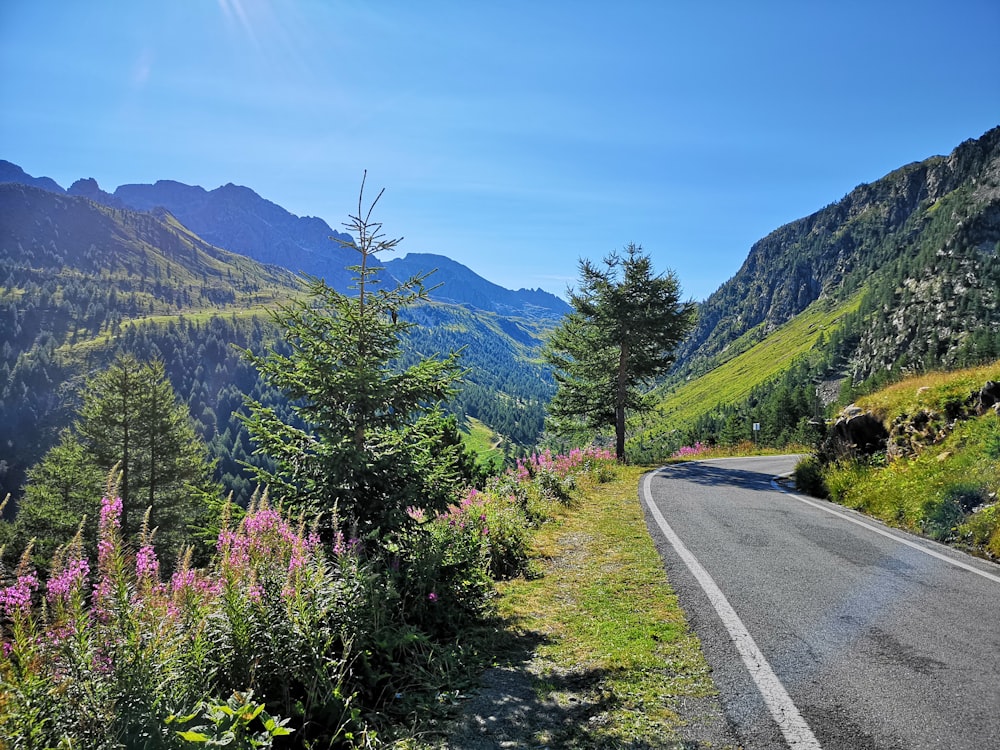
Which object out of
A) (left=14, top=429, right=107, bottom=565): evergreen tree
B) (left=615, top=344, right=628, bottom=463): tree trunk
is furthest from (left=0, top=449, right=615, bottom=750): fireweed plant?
(left=14, top=429, right=107, bottom=565): evergreen tree

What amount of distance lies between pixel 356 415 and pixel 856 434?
42.4ft

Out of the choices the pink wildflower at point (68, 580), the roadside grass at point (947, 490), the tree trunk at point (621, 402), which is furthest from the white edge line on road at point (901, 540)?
the tree trunk at point (621, 402)

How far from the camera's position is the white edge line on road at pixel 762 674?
127 inches

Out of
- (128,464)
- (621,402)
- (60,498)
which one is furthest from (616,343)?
(60,498)

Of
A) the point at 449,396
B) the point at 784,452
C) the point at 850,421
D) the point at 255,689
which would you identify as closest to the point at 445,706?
the point at 255,689

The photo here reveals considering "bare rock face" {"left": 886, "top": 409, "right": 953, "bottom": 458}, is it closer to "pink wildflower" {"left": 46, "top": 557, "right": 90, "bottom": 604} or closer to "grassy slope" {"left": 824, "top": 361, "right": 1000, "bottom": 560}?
"grassy slope" {"left": 824, "top": 361, "right": 1000, "bottom": 560}

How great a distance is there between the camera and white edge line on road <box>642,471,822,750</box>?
3.22m

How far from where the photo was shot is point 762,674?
3.97m

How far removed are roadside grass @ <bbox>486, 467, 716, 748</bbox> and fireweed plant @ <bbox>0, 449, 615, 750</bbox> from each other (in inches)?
34.5

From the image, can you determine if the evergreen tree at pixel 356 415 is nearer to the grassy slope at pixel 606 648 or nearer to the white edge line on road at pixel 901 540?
the grassy slope at pixel 606 648

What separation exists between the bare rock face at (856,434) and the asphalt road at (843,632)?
4.70 meters

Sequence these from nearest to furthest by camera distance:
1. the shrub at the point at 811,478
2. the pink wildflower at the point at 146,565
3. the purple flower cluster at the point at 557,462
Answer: the pink wildflower at the point at 146,565 < the shrub at the point at 811,478 < the purple flower cluster at the point at 557,462

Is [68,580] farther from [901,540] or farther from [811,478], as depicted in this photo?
[811,478]

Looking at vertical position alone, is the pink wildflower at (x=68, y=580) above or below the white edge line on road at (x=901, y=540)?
above
